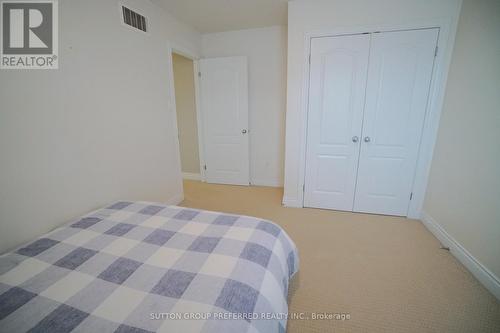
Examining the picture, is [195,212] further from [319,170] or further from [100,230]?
[319,170]

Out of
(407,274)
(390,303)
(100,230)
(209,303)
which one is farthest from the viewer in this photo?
(407,274)

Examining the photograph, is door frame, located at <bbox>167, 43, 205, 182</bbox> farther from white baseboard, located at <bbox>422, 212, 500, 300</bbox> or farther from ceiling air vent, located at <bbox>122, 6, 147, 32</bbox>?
white baseboard, located at <bbox>422, 212, 500, 300</bbox>

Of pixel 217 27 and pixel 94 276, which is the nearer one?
Answer: pixel 94 276

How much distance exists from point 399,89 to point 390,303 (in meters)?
2.11

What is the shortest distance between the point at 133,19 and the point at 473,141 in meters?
3.34

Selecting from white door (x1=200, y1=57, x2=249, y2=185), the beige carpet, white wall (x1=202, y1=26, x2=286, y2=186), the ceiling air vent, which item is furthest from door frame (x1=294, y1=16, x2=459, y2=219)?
the ceiling air vent

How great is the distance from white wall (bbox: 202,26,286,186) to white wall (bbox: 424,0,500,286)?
6.54 feet

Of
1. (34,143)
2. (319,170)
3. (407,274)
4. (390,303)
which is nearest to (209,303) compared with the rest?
(390,303)

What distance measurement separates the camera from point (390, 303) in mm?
1398

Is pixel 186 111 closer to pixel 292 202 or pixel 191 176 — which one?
pixel 191 176

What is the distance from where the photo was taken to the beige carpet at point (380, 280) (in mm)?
1279

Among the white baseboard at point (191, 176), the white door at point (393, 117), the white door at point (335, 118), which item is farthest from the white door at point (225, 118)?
the white door at point (393, 117)

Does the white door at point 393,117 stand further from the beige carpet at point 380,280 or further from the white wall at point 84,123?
the white wall at point 84,123

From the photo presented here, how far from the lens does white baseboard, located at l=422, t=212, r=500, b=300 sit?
147 cm
